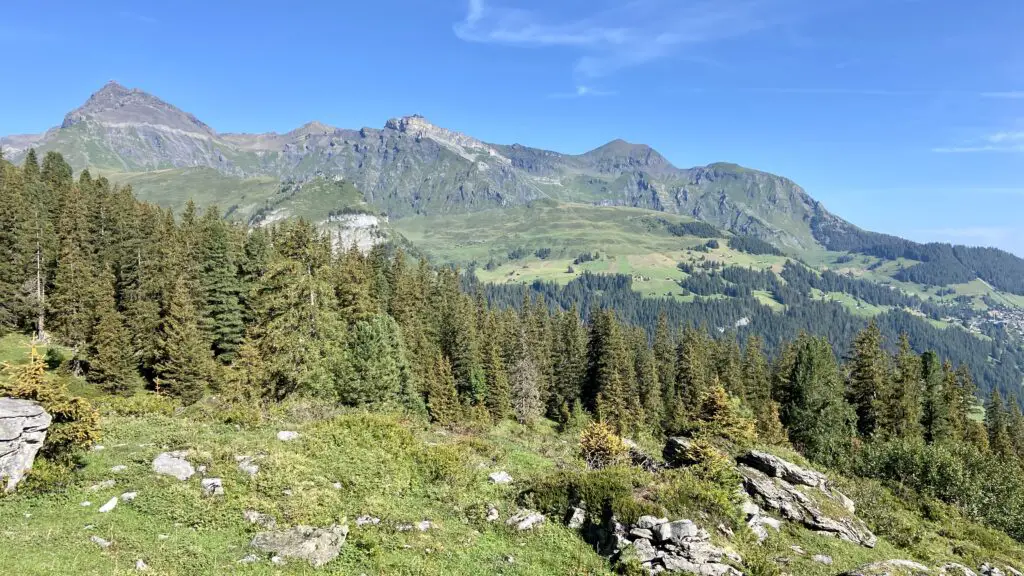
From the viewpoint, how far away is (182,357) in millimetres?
46625

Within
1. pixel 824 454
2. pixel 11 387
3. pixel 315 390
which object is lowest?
pixel 824 454

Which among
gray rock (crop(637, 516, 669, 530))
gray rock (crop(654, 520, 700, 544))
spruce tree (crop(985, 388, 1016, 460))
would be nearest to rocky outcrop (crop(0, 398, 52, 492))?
gray rock (crop(637, 516, 669, 530))

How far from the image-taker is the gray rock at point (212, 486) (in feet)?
58.9

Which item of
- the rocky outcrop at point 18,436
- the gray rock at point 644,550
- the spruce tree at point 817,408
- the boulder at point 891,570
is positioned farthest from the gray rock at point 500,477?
the spruce tree at point 817,408

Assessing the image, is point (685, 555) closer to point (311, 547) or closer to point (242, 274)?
point (311, 547)

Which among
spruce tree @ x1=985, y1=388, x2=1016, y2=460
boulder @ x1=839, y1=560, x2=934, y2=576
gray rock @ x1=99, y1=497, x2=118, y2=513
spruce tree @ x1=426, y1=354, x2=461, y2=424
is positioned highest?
gray rock @ x1=99, y1=497, x2=118, y2=513

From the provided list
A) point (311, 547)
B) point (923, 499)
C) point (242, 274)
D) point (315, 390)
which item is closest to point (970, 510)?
point (923, 499)

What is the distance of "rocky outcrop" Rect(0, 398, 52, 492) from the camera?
51.3 feet

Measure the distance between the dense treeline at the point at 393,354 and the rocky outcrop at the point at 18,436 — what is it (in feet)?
5.18

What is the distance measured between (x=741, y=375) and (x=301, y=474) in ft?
253

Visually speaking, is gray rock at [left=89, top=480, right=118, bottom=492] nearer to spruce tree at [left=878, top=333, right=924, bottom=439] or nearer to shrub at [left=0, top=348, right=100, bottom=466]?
shrub at [left=0, top=348, right=100, bottom=466]

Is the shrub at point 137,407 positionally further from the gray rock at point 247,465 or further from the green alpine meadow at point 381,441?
the gray rock at point 247,465

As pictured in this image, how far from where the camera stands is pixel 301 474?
2016 cm

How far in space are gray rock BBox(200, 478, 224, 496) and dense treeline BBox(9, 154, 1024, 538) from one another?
6.80m
